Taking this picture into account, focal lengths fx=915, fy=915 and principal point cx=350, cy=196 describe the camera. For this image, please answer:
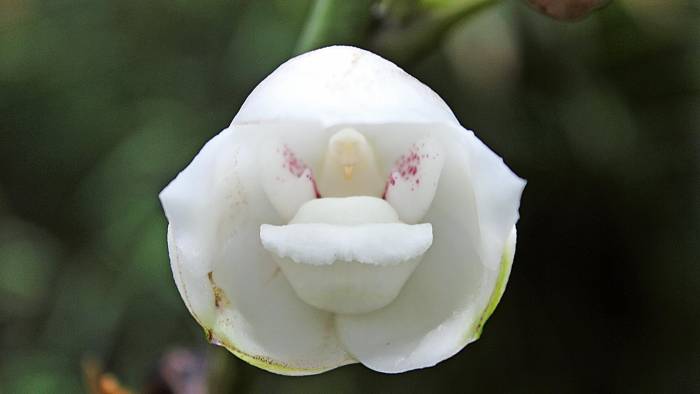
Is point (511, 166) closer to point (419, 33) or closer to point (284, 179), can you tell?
point (419, 33)

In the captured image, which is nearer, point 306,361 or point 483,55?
point 306,361

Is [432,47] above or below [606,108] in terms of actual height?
above

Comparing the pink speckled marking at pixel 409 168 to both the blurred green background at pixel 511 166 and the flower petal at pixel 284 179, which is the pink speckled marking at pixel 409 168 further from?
the blurred green background at pixel 511 166

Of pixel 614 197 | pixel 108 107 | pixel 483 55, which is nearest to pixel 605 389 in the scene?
pixel 614 197

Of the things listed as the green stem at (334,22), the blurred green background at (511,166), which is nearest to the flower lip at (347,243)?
the green stem at (334,22)

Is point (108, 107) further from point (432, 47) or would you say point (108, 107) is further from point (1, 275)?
point (432, 47)

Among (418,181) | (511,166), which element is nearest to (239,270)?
(418,181)

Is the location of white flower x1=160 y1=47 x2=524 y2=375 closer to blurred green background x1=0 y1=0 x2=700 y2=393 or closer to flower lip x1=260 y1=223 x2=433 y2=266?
flower lip x1=260 y1=223 x2=433 y2=266
